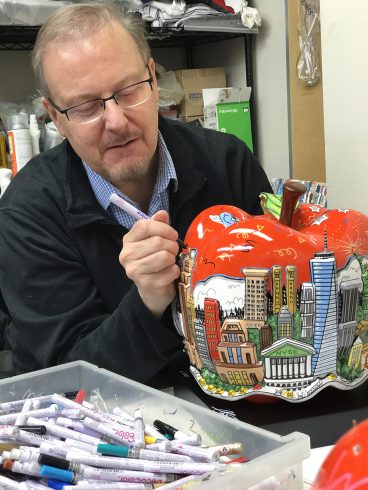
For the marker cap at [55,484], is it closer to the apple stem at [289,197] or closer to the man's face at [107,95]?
the apple stem at [289,197]

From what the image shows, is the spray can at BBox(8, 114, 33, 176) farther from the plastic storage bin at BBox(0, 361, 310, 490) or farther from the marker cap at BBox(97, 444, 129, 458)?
the marker cap at BBox(97, 444, 129, 458)

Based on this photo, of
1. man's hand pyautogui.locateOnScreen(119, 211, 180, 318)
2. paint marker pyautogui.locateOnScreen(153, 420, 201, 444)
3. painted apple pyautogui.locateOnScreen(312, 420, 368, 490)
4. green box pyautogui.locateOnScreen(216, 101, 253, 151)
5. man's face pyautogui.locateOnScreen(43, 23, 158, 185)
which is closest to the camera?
painted apple pyautogui.locateOnScreen(312, 420, 368, 490)

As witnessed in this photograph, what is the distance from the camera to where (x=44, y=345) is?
89cm

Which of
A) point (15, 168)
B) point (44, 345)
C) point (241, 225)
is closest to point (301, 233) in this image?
point (241, 225)

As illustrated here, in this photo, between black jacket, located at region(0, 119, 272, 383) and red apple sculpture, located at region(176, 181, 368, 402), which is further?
black jacket, located at region(0, 119, 272, 383)

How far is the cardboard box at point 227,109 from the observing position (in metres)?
1.86

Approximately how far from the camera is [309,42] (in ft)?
5.54

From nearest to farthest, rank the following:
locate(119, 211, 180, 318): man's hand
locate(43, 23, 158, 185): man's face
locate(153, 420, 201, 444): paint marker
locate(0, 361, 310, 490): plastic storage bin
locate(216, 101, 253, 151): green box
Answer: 1. locate(0, 361, 310, 490): plastic storage bin
2. locate(153, 420, 201, 444): paint marker
3. locate(119, 211, 180, 318): man's hand
4. locate(43, 23, 158, 185): man's face
5. locate(216, 101, 253, 151): green box

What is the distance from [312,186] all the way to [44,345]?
31.0 inches

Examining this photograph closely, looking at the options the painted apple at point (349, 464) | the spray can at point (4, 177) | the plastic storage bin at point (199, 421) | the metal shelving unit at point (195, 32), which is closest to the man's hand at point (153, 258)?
the plastic storage bin at point (199, 421)

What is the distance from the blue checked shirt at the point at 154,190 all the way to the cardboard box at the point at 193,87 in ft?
2.80

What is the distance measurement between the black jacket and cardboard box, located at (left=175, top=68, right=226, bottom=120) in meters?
0.82

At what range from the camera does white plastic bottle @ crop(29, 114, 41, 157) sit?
5.44 ft

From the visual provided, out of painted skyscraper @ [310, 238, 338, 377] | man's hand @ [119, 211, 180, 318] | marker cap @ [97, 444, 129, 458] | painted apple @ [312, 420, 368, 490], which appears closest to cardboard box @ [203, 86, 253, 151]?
man's hand @ [119, 211, 180, 318]
